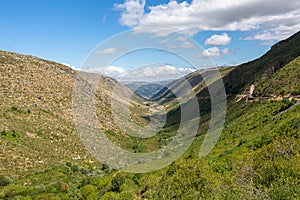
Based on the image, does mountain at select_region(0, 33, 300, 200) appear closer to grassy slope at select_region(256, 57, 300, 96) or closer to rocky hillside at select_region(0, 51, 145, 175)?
rocky hillside at select_region(0, 51, 145, 175)

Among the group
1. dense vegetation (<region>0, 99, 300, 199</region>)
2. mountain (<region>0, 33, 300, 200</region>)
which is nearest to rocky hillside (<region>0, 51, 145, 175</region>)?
mountain (<region>0, 33, 300, 200</region>)

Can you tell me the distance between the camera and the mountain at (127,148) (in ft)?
62.7

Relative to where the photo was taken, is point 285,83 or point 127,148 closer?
point 285,83

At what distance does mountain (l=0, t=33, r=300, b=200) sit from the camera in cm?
1912

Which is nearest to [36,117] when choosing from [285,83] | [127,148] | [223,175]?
[127,148]

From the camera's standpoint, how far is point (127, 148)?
62031 mm

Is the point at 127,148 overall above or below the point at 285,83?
below

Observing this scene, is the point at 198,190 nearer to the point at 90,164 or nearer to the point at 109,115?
the point at 90,164

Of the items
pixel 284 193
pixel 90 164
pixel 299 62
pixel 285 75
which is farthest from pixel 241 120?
pixel 284 193

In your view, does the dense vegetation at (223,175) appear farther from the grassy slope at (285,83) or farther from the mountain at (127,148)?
the grassy slope at (285,83)

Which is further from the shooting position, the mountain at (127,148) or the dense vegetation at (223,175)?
the mountain at (127,148)

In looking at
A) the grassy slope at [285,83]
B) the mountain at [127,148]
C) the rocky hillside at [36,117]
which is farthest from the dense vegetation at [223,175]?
the grassy slope at [285,83]

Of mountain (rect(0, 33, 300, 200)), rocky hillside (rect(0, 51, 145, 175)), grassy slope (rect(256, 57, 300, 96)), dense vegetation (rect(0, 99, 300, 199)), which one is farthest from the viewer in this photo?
grassy slope (rect(256, 57, 300, 96))

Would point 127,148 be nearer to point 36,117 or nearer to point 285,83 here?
point 36,117
